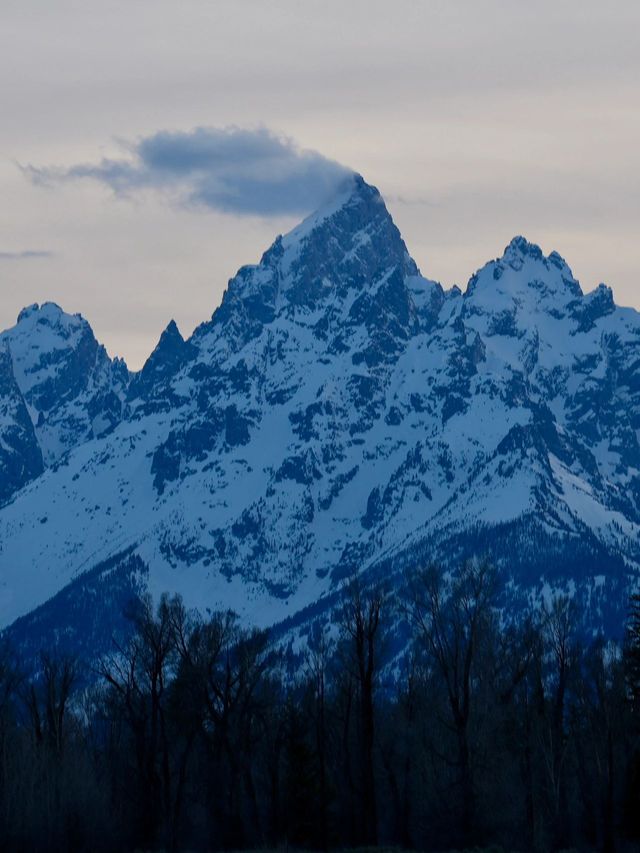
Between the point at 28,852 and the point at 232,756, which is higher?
the point at 232,756

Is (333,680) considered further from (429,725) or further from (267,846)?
(267,846)

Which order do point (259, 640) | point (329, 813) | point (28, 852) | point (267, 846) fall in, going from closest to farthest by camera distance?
point (28, 852) < point (267, 846) < point (329, 813) < point (259, 640)

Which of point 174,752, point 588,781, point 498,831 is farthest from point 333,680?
point 498,831

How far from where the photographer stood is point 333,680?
130 meters

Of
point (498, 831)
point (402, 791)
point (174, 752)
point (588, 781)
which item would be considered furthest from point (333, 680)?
point (498, 831)

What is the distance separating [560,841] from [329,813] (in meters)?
13.3

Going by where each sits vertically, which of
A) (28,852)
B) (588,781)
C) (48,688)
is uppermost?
(48,688)

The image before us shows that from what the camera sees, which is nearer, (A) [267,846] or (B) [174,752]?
(A) [267,846]

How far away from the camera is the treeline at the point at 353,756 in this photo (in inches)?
3605

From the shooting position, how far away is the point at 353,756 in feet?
378

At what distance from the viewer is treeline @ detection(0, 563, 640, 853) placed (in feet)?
300

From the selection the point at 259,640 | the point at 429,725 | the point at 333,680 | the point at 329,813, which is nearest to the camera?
the point at 329,813

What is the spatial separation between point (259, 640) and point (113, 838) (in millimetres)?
22738

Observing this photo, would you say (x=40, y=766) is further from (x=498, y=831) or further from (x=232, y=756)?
(x=498, y=831)
